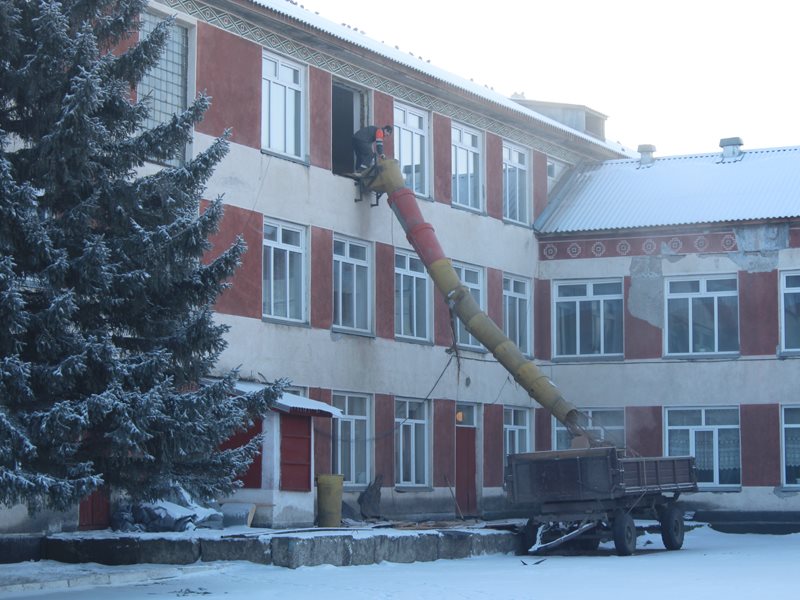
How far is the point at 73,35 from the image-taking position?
15.1 metres

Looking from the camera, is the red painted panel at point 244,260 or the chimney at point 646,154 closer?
the red painted panel at point 244,260

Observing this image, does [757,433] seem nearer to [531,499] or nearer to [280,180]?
[531,499]

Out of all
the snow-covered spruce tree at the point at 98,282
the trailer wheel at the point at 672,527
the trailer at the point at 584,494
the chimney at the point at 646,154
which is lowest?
the trailer wheel at the point at 672,527

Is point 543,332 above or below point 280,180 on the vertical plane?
below

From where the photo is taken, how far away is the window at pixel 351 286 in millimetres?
27219

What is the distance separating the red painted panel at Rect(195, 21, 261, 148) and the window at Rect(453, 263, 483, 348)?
764 centimetres

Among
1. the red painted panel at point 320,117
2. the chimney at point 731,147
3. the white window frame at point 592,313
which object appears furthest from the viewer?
the chimney at point 731,147

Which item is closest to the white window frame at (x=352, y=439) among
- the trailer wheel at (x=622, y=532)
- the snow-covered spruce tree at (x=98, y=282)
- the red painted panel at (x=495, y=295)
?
the red painted panel at (x=495, y=295)

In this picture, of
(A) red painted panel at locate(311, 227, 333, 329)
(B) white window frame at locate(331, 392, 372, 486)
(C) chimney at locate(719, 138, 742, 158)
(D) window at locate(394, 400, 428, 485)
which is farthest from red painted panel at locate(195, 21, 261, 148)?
(C) chimney at locate(719, 138, 742, 158)

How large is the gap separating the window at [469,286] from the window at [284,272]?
550 centimetres

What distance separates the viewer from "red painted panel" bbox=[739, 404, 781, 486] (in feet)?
102

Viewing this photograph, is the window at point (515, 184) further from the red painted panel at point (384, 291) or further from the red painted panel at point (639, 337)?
the red painted panel at point (384, 291)

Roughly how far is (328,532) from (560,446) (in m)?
14.4

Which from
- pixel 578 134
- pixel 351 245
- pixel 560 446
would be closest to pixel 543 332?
pixel 560 446
